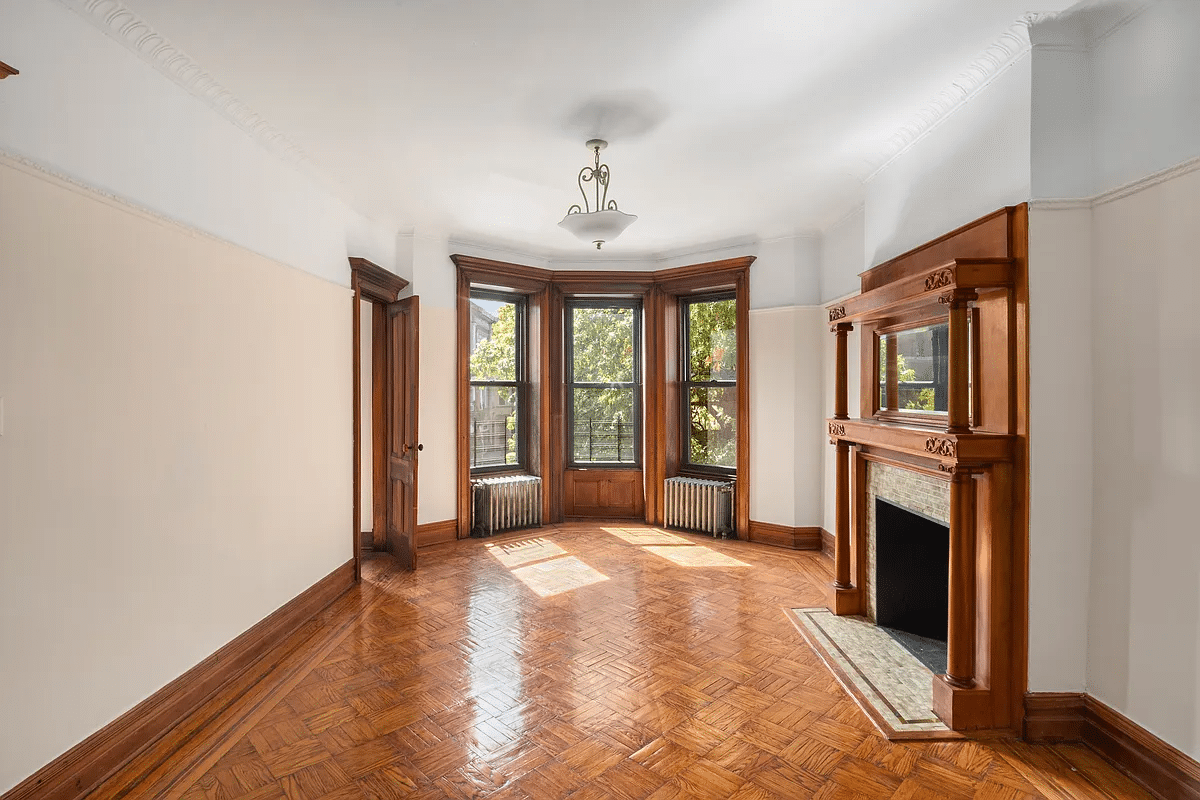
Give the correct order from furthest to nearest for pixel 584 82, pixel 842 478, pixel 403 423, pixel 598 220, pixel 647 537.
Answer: pixel 647 537 → pixel 403 423 → pixel 842 478 → pixel 598 220 → pixel 584 82

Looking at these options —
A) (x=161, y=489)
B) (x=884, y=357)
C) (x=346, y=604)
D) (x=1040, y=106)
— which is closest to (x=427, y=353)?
(x=346, y=604)

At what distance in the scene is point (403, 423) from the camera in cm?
485

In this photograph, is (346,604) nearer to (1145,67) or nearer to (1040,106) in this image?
(1040,106)

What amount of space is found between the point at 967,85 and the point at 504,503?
4706mm

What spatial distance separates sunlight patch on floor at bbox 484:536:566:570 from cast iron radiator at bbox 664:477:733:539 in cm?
128

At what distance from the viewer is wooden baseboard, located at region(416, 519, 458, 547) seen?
5.41m

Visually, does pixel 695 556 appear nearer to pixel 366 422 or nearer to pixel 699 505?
pixel 699 505

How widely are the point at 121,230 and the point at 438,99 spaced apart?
144 cm

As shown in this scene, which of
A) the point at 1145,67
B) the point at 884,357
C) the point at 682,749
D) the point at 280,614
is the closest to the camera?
the point at 1145,67

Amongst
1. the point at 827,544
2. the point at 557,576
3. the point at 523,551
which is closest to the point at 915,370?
the point at 827,544

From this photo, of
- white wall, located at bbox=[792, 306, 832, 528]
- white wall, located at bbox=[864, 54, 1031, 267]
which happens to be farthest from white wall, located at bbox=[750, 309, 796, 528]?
white wall, located at bbox=[864, 54, 1031, 267]

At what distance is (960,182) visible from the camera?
293cm

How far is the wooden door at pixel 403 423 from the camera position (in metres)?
4.69

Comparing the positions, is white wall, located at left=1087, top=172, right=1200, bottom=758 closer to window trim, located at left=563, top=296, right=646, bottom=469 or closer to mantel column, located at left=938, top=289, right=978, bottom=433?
mantel column, located at left=938, top=289, right=978, bottom=433
